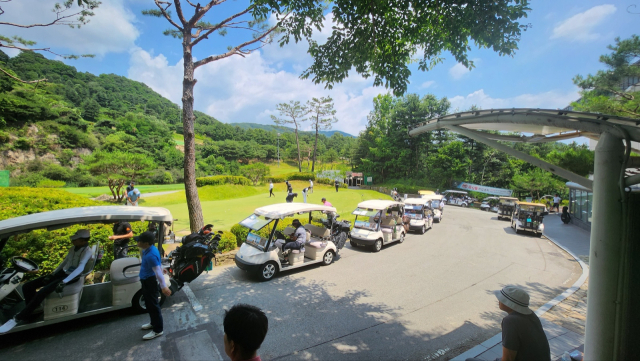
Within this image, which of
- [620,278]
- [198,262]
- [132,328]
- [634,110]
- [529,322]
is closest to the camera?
[620,278]

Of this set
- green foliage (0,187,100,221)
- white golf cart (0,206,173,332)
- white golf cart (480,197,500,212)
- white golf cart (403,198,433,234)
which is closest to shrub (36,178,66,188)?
green foliage (0,187,100,221)

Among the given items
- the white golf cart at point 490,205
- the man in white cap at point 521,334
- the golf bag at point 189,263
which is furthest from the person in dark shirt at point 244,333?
the white golf cart at point 490,205

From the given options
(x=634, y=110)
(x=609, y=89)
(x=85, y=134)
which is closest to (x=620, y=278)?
(x=634, y=110)

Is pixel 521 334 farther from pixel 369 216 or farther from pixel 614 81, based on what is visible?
pixel 614 81

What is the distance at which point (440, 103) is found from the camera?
43.7 metres

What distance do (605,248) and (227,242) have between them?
8705 mm

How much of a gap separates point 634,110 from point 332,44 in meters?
15.2

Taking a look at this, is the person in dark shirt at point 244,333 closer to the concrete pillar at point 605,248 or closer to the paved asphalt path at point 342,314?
the paved asphalt path at point 342,314

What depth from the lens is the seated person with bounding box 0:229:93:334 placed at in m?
4.13

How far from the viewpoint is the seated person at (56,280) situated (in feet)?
13.5

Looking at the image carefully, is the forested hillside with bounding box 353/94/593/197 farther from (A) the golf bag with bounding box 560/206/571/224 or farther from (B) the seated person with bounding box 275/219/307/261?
(B) the seated person with bounding box 275/219/307/261

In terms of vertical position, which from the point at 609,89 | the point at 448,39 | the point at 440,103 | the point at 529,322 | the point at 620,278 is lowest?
the point at 529,322

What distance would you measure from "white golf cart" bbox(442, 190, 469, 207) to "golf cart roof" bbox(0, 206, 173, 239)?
35.0 m

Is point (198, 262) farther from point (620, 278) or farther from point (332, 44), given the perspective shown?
point (620, 278)
